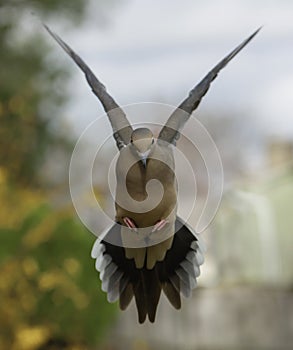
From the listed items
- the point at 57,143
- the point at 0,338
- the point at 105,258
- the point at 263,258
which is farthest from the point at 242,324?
the point at 105,258

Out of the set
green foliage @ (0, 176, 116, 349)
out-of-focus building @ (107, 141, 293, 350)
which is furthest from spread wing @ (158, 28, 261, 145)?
out-of-focus building @ (107, 141, 293, 350)

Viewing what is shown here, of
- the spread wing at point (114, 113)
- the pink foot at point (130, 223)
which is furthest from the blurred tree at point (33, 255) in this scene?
the pink foot at point (130, 223)

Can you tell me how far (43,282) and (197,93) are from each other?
4.26 m

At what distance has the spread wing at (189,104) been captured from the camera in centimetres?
73

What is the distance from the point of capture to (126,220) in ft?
2.28

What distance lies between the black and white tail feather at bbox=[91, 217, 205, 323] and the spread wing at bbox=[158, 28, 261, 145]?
73 millimetres

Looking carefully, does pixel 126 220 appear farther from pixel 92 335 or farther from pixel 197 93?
pixel 92 335

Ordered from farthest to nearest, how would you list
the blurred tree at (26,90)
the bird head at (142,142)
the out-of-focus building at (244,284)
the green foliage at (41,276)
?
the out-of-focus building at (244,284) < the blurred tree at (26,90) < the green foliage at (41,276) < the bird head at (142,142)

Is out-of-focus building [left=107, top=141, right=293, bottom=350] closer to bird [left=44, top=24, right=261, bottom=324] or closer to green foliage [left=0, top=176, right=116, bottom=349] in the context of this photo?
green foliage [left=0, top=176, right=116, bottom=349]

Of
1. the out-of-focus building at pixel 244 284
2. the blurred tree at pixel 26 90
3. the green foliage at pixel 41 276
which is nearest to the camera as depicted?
the green foliage at pixel 41 276

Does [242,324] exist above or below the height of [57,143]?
below

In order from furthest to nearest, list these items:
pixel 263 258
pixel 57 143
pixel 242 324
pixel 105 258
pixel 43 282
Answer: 1. pixel 263 258
2. pixel 242 324
3. pixel 57 143
4. pixel 43 282
5. pixel 105 258

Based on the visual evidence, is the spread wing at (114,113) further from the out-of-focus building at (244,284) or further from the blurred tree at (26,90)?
the out-of-focus building at (244,284)

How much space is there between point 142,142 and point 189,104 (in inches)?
3.9
